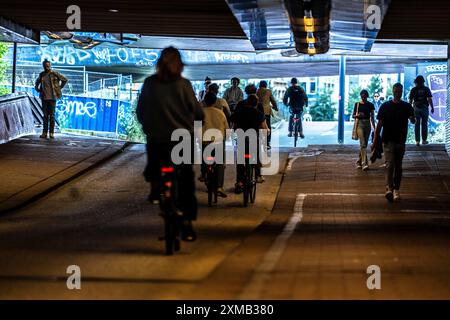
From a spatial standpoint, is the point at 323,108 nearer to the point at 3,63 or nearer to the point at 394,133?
the point at 3,63

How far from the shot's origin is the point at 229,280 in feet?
29.1

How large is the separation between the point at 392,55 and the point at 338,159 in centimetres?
1073

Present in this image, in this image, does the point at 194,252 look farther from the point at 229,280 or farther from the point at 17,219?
Answer: the point at 17,219

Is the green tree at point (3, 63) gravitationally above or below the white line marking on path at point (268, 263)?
above

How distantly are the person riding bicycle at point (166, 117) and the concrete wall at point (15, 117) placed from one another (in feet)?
52.2

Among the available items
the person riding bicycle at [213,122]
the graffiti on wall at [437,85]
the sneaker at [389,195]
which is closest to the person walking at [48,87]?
the person riding bicycle at [213,122]

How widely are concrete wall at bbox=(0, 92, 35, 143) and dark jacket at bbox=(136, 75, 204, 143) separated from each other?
1588 cm

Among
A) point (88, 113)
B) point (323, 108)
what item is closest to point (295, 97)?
point (88, 113)

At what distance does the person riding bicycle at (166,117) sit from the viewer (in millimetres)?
11133

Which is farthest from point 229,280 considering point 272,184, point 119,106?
point 119,106

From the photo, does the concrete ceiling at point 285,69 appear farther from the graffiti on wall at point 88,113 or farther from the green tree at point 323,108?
the green tree at point 323,108

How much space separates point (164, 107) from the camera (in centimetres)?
1119

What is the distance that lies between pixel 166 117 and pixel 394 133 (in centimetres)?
847

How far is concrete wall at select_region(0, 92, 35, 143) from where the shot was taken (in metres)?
26.8
